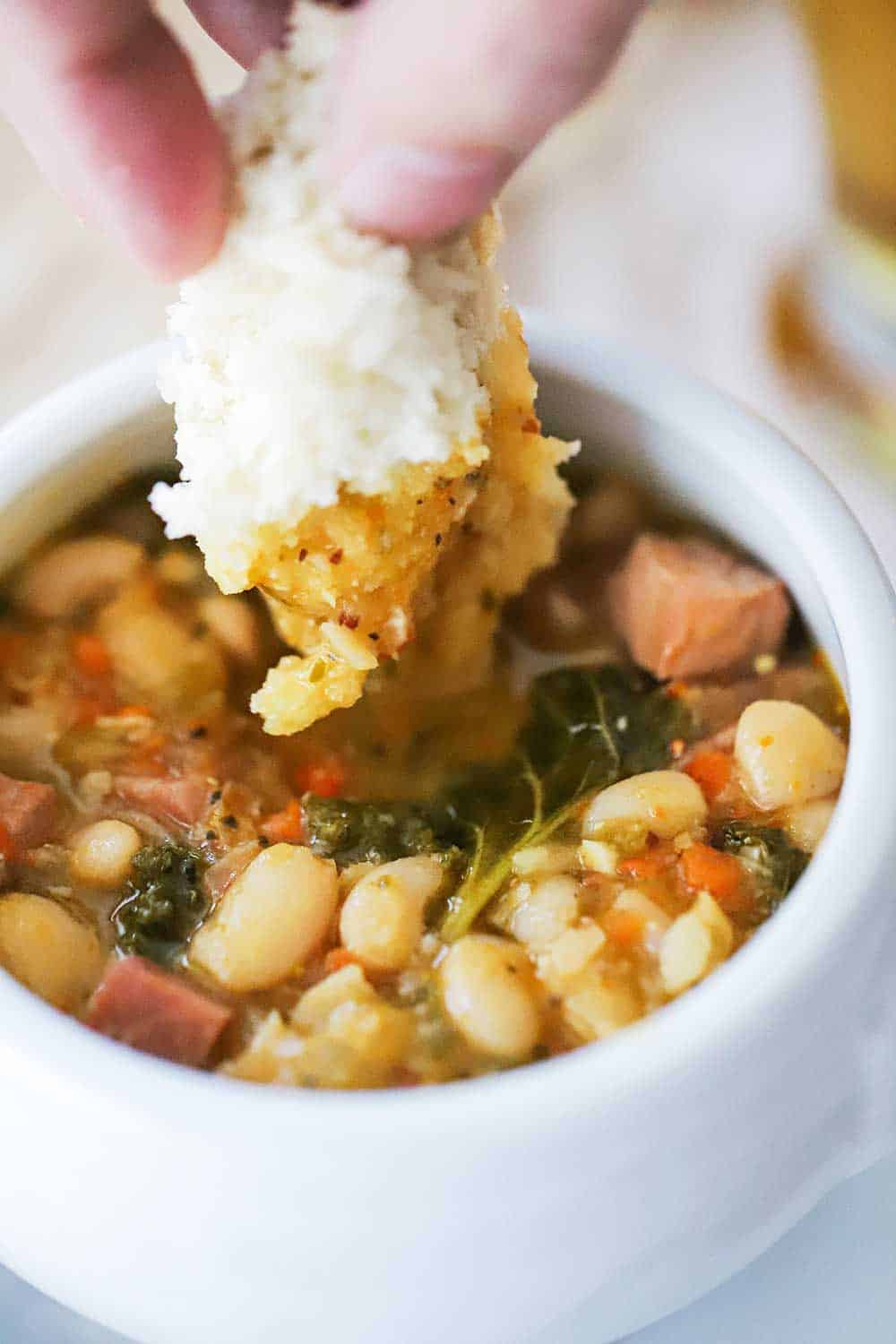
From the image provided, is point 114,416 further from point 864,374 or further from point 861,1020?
point 864,374

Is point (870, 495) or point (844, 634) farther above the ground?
point (844, 634)

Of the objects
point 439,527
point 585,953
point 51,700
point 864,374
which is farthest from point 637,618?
point 864,374

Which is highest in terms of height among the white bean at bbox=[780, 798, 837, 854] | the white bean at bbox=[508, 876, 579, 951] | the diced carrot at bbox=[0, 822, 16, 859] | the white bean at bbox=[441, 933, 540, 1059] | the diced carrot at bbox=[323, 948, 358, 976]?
the diced carrot at bbox=[0, 822, 16, 859]

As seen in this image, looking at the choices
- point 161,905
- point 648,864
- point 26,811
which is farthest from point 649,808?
point 26,811

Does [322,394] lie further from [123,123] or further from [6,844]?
[6,844]

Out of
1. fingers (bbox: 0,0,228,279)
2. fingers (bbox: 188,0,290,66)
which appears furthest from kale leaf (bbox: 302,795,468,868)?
fingers (bbox: 188,0,290,66)

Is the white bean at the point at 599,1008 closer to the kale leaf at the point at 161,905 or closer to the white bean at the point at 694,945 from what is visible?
the white bean at the point at 694,945

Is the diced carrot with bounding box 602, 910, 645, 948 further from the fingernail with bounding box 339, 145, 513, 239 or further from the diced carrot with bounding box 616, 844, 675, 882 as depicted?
the fingernail with bounding box 339, 145, 513, 239
